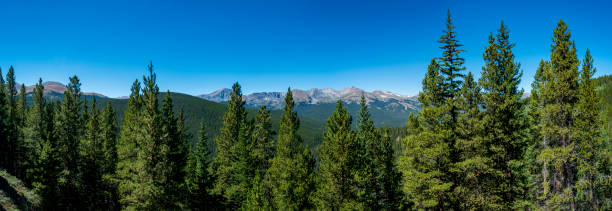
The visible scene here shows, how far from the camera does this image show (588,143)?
1634 cm

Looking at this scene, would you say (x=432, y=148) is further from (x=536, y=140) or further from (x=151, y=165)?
(x=151, y=165)

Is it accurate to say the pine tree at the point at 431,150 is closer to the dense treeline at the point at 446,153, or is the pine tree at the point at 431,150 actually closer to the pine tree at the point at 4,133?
the dense treeline at the point at 446,153

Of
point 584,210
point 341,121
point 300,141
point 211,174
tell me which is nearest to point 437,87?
point 341,121

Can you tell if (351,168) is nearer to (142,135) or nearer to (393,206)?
(393,206)

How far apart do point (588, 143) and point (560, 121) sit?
1780mm

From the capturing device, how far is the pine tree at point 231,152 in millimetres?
35812

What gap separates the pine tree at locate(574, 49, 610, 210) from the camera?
16.2 meters

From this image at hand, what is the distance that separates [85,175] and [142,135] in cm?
2548

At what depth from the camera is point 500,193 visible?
1845cm

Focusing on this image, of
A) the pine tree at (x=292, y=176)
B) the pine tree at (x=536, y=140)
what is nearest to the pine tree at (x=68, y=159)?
the pine tree at (x=292, y=176)

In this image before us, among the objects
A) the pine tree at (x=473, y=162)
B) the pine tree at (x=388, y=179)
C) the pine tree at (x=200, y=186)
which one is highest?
the pine tree at (x=473, y=162)

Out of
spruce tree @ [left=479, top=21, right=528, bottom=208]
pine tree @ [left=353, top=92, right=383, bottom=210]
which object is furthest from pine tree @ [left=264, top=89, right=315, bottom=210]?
spruce tree @ [left=479, top=21, right=528, bottom=208]

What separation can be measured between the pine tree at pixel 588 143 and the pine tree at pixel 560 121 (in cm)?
33

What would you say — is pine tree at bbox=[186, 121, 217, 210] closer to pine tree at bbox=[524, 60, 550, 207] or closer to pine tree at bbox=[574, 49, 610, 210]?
pine tree at bbox=[524, 60, 550, 207]
